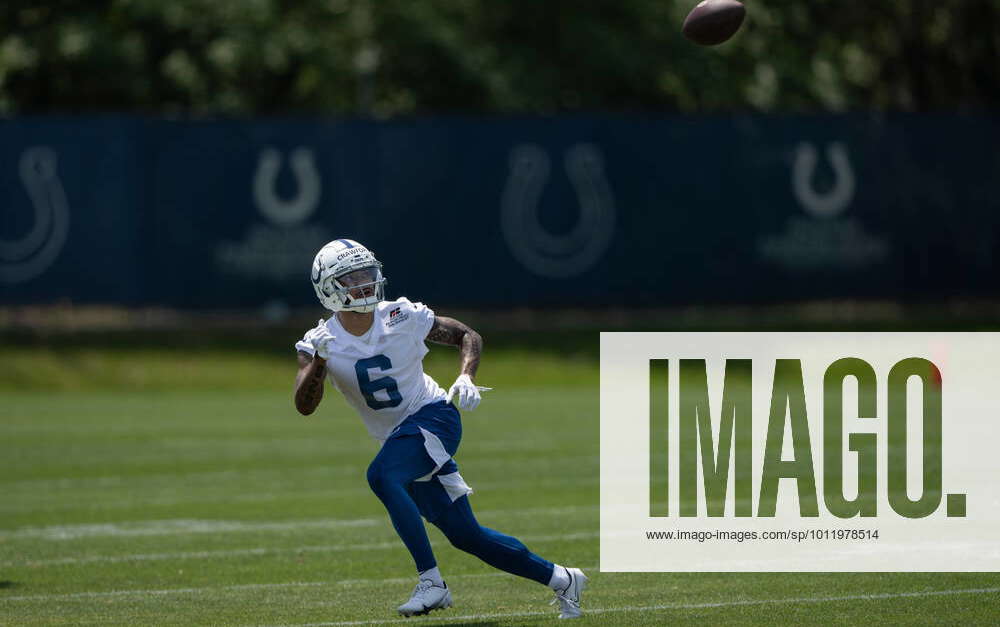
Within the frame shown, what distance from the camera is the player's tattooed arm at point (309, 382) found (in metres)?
7.38

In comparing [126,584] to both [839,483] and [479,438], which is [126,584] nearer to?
[839,483]

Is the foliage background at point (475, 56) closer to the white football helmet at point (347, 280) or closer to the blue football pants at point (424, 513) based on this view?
the white football helmet at point (347, 280)

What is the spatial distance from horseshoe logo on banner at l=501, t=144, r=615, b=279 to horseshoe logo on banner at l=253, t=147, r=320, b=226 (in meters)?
2.76

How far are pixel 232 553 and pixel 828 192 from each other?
16020 millimetres

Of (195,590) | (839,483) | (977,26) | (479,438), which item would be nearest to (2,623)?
(195,590)

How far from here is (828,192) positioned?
2427 cm

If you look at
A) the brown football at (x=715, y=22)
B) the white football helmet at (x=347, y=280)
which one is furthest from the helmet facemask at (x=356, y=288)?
the brown football at (x=715, y=22)

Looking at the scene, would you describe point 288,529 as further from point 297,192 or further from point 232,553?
point 297,192

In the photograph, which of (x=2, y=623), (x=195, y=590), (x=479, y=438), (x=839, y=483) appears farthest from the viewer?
(x=479, y=438)

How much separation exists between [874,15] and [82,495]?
22141mm

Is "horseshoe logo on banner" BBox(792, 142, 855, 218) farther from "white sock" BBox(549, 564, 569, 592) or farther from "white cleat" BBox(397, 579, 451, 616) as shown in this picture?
"white cleat" BBox(397, 579, 451, 616)

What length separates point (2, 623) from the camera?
7.90m
